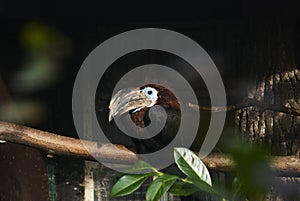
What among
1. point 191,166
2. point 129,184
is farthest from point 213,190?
point 129,184

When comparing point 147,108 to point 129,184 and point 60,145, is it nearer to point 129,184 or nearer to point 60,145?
point 60,145

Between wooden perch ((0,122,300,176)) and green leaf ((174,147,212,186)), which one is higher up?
wooden perch ((0,122,300,176))

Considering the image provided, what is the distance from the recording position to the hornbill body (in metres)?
1.39

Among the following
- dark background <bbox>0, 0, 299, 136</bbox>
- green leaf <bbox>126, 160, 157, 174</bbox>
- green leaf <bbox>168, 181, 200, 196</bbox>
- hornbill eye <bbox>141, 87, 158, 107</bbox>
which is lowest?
green leaf <bbox>168, 181, 200, 196</bbox>

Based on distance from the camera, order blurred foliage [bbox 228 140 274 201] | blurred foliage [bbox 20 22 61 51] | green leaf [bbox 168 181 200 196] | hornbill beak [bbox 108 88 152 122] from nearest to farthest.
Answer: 1. blurred foliage [bbox 228 140 274 201]
2. green leaf [bbox 168 181 200 196]
3. blurred foliage [bbox 20 22 61 51]
4. hornbill beak [bbox 108 88 152 122]

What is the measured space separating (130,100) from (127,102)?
0.03ft

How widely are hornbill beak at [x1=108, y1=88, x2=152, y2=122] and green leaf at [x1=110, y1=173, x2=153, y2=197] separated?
519 mm

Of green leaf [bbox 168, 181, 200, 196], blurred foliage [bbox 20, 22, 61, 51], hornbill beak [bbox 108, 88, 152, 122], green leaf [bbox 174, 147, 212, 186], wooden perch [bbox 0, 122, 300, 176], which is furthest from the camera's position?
hornbill beak [bbox 108, 88, 152, 122]

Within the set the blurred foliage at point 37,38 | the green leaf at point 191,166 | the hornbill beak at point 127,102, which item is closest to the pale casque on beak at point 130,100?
the hornbill beak at point 127,102

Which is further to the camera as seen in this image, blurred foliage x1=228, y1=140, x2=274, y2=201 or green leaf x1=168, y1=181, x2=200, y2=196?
green leaf x1=168, y1=181, x2=200, y2=196

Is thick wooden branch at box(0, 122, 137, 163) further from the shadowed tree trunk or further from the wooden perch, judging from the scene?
the shadowed tree trunk

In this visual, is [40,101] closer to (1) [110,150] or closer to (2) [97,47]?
(2) [97,47]

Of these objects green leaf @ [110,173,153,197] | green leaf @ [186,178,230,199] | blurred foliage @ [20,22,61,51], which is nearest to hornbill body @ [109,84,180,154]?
blurred foliage @ [20,22,61,51]

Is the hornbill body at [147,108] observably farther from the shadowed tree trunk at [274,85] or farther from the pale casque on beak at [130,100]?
the shadowed tree trunk at [274,85]
